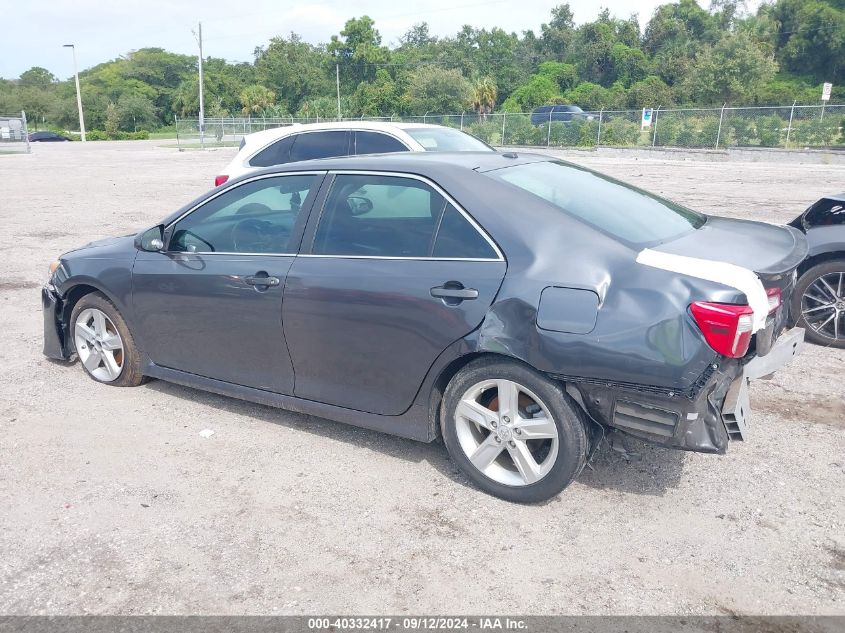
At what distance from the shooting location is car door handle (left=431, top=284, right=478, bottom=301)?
138 inches

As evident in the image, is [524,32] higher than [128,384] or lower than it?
higher

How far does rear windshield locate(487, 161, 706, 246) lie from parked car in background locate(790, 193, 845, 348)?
1.95m

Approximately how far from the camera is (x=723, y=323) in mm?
3072

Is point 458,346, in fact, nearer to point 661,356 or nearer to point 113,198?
point 661,356

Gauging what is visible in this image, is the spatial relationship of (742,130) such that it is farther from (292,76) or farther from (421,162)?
(292,76)

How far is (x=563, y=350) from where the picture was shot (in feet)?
10.7

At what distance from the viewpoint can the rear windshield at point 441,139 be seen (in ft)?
28.6

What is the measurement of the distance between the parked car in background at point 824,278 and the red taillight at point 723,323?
316 cm

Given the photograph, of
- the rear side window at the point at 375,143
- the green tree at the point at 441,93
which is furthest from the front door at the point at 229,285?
the green tree at the point at 441,93

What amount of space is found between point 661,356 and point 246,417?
2748 millimetres

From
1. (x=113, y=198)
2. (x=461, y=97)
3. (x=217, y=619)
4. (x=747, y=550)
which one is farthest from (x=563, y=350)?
(x=461, y=97)

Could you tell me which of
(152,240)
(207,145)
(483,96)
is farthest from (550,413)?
(483,96)

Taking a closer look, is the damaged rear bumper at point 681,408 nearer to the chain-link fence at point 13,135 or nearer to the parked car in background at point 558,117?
the parked car in background at point 558,117

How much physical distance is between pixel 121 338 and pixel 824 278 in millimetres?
5291
